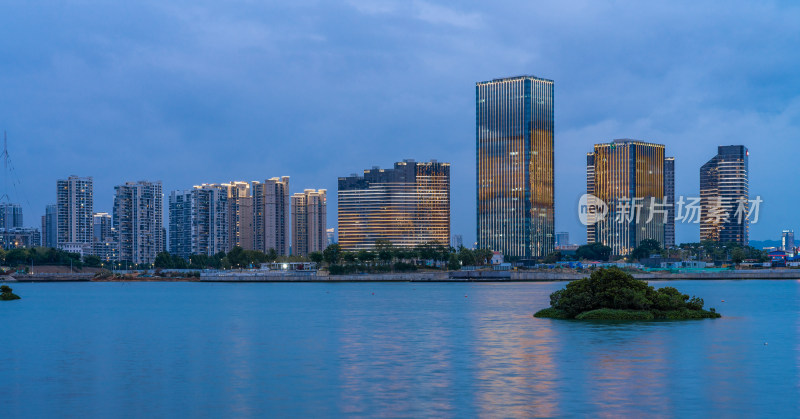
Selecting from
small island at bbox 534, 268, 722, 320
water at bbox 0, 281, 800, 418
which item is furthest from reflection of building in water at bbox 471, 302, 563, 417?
small island at bbox 534, 268, 722, 320

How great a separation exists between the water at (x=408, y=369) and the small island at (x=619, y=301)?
1.99 metres

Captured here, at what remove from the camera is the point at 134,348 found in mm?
50875

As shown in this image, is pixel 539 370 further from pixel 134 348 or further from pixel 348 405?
pixel 134 348

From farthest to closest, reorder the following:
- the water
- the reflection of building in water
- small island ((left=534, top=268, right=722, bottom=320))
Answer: small island ((left=534, top=268, right=722, bottom=320)), the water, the reflection of building in water

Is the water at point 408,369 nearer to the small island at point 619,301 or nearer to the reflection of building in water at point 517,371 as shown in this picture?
the reflection of building in water at point 517,371

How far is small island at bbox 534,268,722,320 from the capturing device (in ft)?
202

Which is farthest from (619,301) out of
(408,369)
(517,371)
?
(408,369)

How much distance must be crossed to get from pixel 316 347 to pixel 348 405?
66.8 feet

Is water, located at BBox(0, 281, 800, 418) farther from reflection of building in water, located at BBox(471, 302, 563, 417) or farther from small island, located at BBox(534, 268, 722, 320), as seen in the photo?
small island, located at BBox(534, 268, 722, 320)

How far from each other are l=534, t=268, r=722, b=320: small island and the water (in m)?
1.99

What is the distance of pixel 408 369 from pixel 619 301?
90.8 ft

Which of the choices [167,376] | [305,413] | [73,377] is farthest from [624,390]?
[73,377]

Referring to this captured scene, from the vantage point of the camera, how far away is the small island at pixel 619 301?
61438 mm

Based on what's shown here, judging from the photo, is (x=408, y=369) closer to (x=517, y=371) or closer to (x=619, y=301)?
(x=517, y=371)
